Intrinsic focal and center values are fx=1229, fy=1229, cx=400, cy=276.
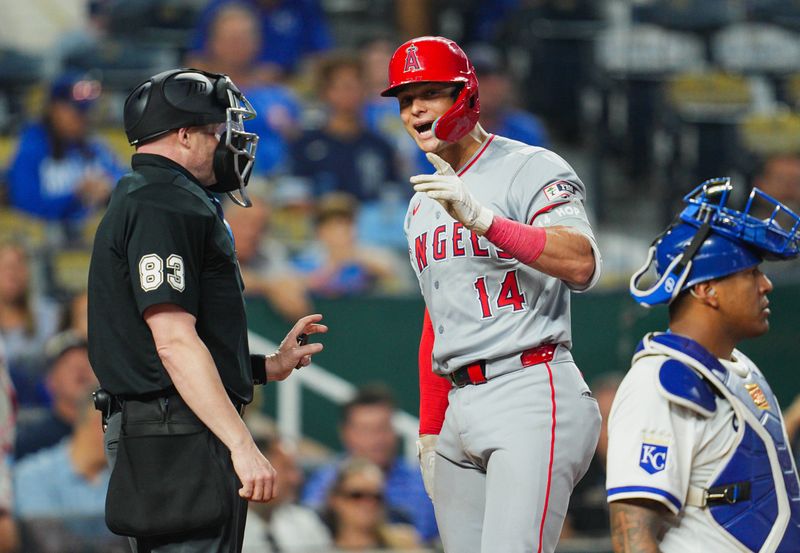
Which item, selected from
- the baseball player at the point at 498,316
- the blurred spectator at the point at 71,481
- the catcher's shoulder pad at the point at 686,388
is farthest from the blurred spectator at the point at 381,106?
the catcher's shoulder pad at the point at 686,388

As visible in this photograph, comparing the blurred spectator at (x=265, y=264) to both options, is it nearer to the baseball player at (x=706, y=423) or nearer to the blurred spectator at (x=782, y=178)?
the blurred spectator at (x=782, y=178)

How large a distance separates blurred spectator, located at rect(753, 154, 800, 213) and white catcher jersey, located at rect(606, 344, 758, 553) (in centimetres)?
526

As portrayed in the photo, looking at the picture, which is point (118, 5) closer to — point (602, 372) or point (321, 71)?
point (321, 71)

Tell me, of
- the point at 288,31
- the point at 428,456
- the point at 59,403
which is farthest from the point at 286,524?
the point at 288,31

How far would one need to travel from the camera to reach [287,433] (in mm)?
6664

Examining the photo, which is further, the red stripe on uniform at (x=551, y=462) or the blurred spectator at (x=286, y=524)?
the blurred spectator at (x=286, y=524)

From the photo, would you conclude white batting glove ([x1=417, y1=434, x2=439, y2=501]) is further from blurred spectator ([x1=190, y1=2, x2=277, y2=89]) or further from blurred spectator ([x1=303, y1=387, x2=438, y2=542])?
blurred spectator ([x1=190, y1=2, x2=277, y2=89])

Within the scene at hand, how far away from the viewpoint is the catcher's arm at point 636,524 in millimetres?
2586

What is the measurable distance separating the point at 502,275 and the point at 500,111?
4802 millimetres

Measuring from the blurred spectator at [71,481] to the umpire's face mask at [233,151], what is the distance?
141 inches

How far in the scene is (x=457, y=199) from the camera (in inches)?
111

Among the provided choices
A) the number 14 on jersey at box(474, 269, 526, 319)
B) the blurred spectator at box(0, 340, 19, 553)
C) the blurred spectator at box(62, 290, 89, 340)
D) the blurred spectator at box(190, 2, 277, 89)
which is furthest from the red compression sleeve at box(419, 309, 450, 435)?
the blurred spectator at box(190, 2, 277, 89)

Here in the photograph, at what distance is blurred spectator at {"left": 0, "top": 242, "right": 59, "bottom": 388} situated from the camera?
21.4 feet

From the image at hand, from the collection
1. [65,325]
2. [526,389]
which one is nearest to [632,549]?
[526,389]
